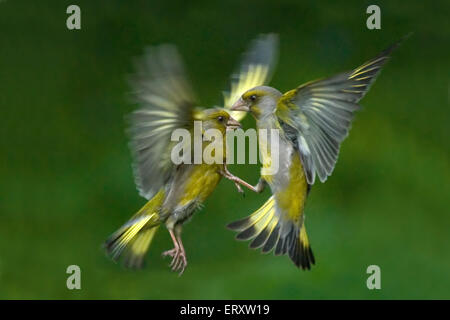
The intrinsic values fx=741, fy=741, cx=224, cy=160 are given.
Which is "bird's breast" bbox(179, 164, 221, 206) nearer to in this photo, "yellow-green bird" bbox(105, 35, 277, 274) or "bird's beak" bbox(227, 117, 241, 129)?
"yellow-green bird" bbox(105, 35, 277, 274)

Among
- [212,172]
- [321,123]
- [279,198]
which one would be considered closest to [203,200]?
[212,172]

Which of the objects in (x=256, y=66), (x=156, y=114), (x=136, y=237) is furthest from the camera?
(x=256, y=66)

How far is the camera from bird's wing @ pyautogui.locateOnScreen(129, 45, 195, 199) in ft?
4.64

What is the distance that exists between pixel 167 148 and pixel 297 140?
0.28 meters

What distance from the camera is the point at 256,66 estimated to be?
1778 mm

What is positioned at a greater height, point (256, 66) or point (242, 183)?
point (256, 66)

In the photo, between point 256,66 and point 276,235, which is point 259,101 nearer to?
point 256,66

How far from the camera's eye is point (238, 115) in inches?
65.1

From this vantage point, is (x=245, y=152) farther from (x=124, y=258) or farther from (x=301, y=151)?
(x=124, y=258)

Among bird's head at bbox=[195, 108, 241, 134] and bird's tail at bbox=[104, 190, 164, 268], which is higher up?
bird's head at bbox=[195, 108, 241, 134]

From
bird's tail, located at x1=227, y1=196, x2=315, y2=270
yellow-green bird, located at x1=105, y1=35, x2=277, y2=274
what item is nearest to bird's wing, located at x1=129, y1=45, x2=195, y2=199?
yellow-green bird, located at x1=105, y1=35, x2=277, y2=274

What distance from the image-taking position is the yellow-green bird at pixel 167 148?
1433mm

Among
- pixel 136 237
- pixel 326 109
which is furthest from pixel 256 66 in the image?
pixel 136 237

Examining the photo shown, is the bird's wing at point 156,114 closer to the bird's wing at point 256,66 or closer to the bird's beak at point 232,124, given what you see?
the bird's beak at point 232,124
